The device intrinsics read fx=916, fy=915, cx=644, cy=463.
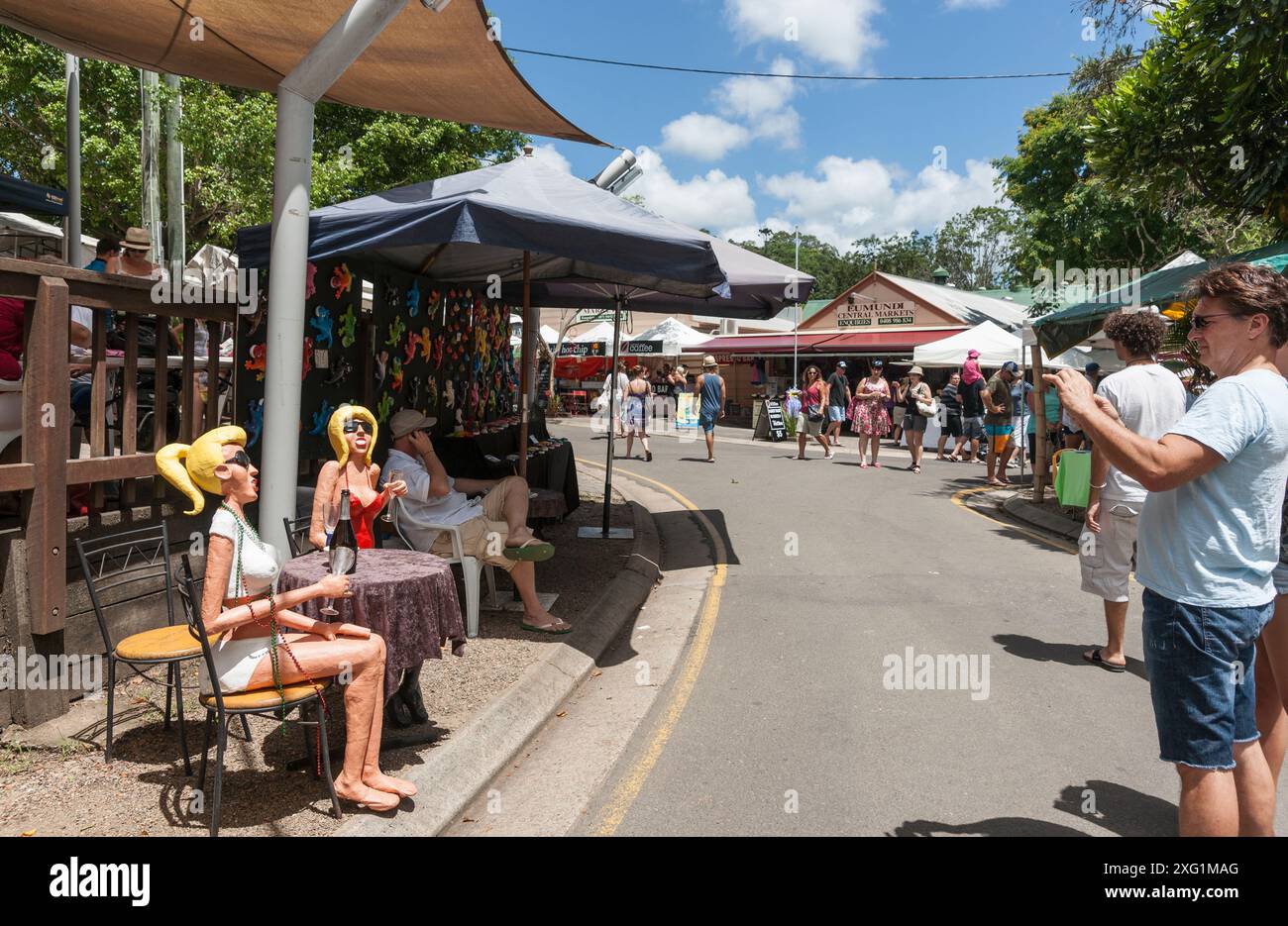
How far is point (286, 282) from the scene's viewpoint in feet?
17.1

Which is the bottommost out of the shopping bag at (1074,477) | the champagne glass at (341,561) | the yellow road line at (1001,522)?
the yellow road line at (1001,522)

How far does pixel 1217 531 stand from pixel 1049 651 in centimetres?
366

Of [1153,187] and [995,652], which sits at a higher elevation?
[1153,187]

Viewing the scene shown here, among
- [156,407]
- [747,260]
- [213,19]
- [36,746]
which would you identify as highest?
[213,19]

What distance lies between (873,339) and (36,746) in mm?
27907

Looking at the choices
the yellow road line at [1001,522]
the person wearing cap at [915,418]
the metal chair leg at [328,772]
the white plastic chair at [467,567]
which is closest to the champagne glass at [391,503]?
the white plastic chair at [467,567]

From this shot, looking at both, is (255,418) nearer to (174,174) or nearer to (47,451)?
(47,451)

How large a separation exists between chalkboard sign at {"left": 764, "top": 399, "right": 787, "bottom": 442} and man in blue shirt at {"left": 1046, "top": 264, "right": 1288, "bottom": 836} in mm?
20803

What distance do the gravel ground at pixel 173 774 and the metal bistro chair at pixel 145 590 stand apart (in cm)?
10

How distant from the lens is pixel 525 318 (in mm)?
7902

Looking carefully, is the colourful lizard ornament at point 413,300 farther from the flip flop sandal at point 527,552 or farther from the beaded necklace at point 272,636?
the beaded necklace at point 272,636

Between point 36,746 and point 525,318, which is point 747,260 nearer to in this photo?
point 525,318

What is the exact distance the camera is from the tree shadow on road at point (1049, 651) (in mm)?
5863

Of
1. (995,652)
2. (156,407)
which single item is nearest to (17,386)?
(156,407)
